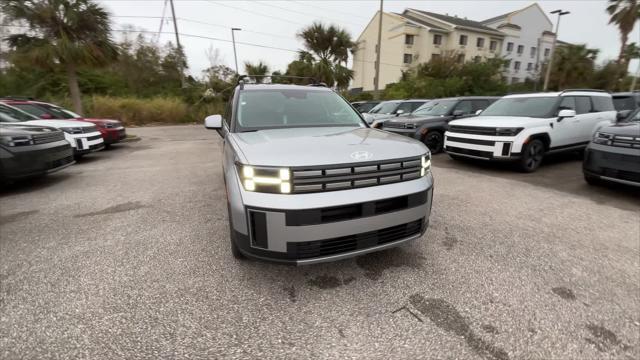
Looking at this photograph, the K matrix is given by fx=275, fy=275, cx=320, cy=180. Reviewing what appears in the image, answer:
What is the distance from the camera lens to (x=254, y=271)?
2.37 metres

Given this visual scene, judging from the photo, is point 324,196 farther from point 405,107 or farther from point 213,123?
point 405,107

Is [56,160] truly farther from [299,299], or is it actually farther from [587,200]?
[587,200]


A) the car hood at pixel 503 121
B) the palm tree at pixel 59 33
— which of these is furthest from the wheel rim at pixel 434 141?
the palm tree at pixel 59 33

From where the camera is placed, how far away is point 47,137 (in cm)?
468

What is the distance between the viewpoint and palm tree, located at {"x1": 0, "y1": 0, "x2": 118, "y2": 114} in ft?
30.5

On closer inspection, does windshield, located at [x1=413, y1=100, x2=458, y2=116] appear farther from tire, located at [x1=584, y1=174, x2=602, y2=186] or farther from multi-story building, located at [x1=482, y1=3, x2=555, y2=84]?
multi-story building, located at [x1=482, y1=3, x2=555, y2=84]

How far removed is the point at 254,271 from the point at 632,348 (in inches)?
99.5

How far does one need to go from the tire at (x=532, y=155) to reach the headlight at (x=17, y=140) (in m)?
8.65

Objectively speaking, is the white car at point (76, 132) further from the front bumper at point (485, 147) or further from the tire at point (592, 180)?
the tire at point (592, 180)

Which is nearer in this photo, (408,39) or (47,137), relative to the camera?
(47,137)

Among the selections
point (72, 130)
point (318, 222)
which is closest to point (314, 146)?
point (318, 222)

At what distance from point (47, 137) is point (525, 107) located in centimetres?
926

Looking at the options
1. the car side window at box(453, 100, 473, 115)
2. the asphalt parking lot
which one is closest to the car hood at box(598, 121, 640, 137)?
the asphalt parking lot

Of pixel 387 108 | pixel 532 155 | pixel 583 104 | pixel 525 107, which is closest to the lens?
pixel 532 155
